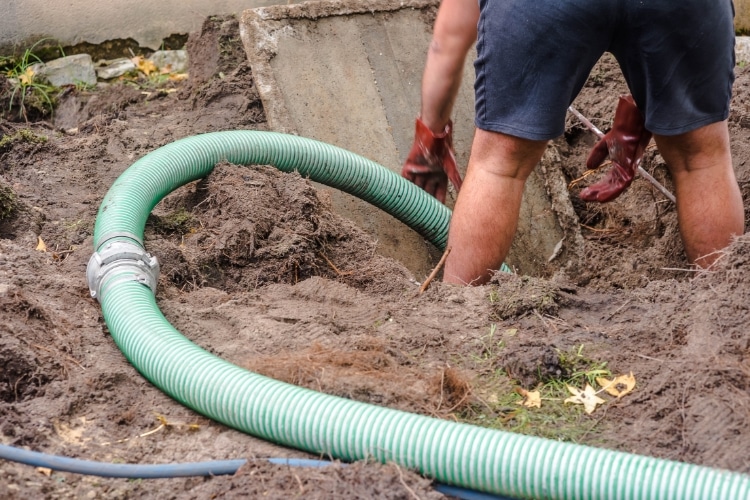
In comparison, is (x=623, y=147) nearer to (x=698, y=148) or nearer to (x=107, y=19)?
(x=698, y=148)

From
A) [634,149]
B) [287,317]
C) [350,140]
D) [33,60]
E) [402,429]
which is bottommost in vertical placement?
[402,429]

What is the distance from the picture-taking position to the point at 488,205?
3.00m

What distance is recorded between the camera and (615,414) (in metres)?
2.28

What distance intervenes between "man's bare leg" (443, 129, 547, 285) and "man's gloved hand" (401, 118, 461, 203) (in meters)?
0.70

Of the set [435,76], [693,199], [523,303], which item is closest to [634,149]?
[693,199]

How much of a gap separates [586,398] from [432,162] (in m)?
1.71

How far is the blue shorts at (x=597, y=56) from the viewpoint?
2.64 m

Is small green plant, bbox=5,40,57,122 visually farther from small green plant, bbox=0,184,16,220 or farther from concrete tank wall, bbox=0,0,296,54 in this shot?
small green plant, bbox=0,184,16,220

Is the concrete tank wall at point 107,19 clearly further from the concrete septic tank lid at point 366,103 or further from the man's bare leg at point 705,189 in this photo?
the man's bare leg at point 705,189

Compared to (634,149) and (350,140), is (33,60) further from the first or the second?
(634,149)

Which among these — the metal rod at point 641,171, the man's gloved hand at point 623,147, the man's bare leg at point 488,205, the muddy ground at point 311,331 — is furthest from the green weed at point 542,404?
the metal rod at point 641,171

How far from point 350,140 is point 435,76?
647 mm

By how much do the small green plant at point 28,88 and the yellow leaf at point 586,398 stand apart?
3413 millimetres

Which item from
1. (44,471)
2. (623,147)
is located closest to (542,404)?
(44,471)
